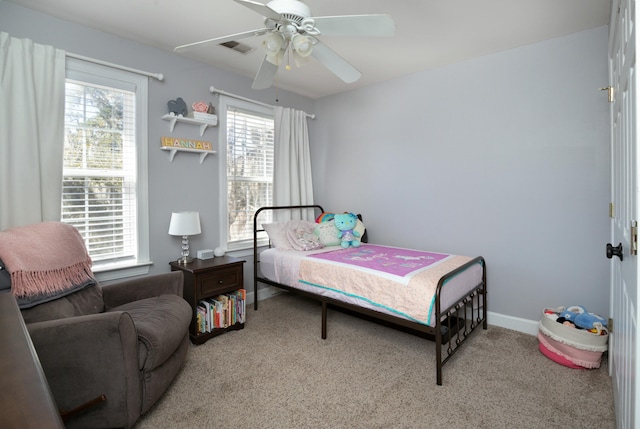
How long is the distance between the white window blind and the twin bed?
193 mm

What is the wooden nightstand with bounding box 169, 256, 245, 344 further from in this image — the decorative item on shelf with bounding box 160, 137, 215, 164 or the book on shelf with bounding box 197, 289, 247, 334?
the decorative item on shelf with bounding box 160, 137, 215, 164

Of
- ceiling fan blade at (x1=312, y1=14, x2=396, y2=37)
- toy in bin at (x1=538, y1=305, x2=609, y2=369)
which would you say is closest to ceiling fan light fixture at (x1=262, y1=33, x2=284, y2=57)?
ceiling fan blade at (x1=312, y1=14, x2=396, y2=37)

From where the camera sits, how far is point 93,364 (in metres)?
1.59

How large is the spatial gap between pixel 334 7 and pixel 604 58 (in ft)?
6.90

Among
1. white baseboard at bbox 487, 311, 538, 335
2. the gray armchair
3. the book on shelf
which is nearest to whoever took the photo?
the gray armchair

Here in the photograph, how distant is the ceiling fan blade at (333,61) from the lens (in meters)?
1.88

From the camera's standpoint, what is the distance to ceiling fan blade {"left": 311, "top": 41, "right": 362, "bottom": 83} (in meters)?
1.88

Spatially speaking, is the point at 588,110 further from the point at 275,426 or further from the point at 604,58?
the point at 275,426

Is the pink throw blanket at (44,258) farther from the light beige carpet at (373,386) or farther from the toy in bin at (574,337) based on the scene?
the toy in bin at (574,337)

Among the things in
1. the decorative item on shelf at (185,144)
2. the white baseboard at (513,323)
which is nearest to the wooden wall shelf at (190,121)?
the decorative item on shelf at (185,144)

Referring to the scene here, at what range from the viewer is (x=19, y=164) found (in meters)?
2.18

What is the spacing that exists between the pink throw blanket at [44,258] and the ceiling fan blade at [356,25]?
2.00 meters

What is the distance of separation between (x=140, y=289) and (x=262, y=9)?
78.5 inches

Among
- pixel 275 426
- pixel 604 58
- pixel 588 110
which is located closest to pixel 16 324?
pixel 275 426
